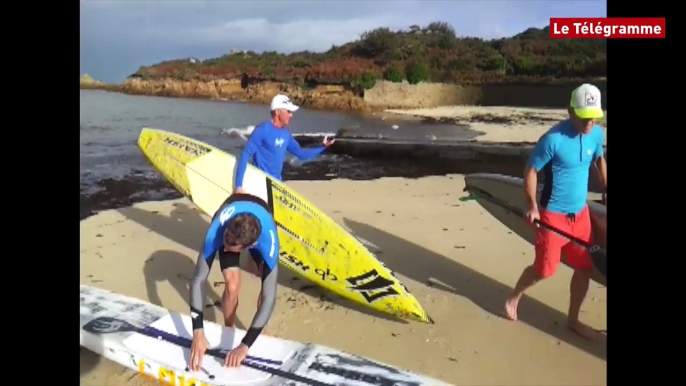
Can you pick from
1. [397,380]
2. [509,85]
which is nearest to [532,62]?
[509,85]

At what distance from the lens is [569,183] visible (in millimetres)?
3453

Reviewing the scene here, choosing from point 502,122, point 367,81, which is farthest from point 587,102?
point 367,81

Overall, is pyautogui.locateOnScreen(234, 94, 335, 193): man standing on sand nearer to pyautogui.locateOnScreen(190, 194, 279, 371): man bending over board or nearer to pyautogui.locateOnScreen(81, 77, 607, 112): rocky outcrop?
pyautogui.locateOnScreen(190, 194, 279, 371): man bending over board

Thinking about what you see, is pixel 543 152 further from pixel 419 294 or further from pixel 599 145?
pixel 419 294

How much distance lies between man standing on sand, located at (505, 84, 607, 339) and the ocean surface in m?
6.03

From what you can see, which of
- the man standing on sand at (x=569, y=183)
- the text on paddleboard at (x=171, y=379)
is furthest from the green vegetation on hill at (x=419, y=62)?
the text on paddleboard at (x=171, y=379)

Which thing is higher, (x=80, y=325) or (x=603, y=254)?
(x=603, y=254)

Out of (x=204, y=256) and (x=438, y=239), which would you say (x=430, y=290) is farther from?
(x=204, y=256)

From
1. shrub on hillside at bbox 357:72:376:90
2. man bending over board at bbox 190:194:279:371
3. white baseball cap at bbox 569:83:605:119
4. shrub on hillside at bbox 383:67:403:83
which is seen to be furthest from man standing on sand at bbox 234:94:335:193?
shrub on hillside at bbox 383:67:403:83

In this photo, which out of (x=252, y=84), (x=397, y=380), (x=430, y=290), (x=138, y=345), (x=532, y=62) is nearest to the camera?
(x=397, y=380)

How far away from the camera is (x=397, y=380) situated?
2.90 m

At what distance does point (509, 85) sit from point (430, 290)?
29997mm

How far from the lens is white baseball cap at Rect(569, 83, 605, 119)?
321cm

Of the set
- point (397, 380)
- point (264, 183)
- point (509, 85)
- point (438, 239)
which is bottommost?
point (397, 380)
